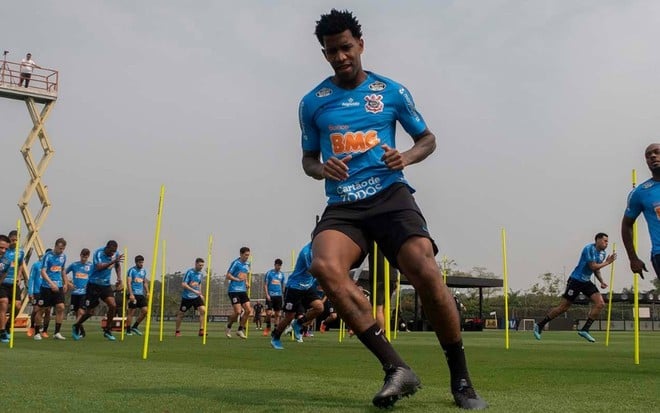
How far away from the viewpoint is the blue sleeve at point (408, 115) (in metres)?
4.53

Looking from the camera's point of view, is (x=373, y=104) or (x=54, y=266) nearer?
(x=373, y=104)

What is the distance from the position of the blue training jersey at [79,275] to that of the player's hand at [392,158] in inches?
643

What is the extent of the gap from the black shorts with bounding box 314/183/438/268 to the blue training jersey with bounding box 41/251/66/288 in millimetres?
15107

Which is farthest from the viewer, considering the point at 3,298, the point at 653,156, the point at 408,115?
the point at 3,298

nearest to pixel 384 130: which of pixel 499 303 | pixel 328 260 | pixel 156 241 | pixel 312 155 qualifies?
pixel 312 155

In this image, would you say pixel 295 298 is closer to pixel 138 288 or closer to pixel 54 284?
pixel 54 284

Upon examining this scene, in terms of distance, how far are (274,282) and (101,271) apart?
209 inches

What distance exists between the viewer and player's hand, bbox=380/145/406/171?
422 centimetres

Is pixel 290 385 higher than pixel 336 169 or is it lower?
lower

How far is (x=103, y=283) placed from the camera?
17.4m

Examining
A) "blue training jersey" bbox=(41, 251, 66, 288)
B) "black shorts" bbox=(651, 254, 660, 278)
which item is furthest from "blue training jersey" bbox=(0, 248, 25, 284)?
"black shorts" bbox=(651, 254, 660, 278)

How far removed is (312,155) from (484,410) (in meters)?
1.80

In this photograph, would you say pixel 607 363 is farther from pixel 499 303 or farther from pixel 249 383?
pixel 499 303

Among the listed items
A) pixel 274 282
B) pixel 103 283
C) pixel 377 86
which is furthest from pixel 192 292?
pixel 377 86
